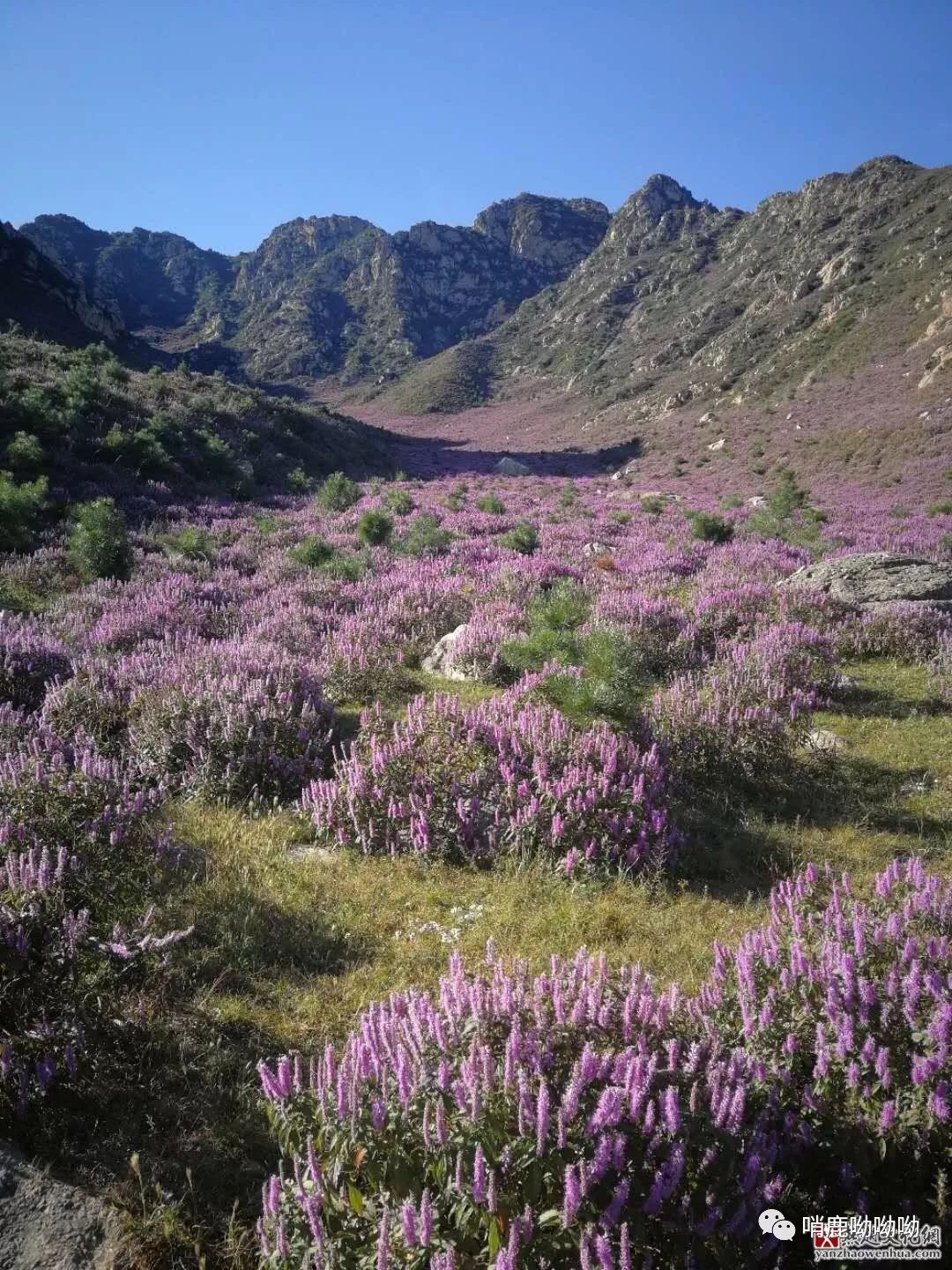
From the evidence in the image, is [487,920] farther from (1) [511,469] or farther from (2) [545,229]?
(2) [545,229]

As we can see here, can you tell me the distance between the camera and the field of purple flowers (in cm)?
192

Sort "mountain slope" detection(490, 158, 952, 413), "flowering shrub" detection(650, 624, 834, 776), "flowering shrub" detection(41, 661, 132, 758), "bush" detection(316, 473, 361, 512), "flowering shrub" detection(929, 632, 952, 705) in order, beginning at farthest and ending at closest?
"mountain slope" detection(490, 158, 952, 413) < "bush" detection(316, 473, 361, 512) < "flowering shrub" detection(929, 632, 952, 705) < "flowering shrub" detection(650, 624, 834, 776) < "flowering shrub" detection(41, 661, 132, 758)

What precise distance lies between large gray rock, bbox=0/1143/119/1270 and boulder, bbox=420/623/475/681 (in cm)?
582

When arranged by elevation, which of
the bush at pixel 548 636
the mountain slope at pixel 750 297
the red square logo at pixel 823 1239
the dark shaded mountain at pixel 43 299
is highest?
the mountain slope at pixel 750 297

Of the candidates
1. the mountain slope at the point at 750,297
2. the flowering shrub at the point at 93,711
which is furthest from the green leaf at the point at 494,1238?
the mountain slope at the point at 750,297

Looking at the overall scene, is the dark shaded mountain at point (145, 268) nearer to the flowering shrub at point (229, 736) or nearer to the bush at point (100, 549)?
the bush at point (100, 549)

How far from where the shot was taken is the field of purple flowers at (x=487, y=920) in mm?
1921

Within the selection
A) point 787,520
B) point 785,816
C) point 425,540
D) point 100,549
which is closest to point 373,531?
point 425,540

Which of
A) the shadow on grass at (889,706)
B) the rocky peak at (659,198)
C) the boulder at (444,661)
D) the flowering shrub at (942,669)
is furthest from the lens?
the rocky peak at (659,198)

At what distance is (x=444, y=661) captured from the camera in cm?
809

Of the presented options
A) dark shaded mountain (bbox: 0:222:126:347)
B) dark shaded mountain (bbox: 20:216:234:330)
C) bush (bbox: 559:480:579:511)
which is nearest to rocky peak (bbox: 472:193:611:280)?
dark shaded mountain (bbox: 20:216:234:330)

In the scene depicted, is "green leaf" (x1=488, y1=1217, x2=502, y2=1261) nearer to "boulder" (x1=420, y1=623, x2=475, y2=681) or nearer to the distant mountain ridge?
"boulder" (x1=420, y1=623, x2=475, y2=681)

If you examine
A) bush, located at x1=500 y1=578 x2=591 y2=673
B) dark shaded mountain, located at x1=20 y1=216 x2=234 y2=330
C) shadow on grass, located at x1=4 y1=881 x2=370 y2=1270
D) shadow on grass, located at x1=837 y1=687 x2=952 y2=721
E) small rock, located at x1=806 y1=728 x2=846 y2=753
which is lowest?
shadow on grass, located at x1=4 y1=881 x2=370 y2=1270

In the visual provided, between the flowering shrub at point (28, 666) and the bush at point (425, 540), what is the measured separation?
25.2ft
